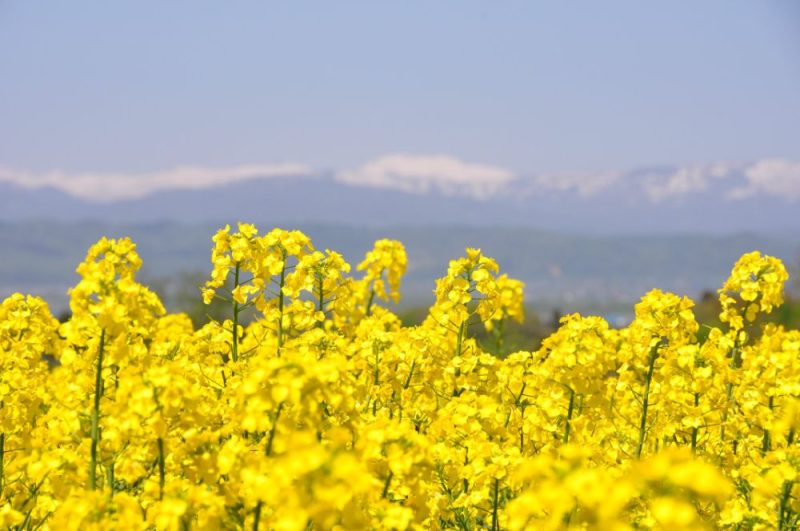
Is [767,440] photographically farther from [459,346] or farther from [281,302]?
[281,302]

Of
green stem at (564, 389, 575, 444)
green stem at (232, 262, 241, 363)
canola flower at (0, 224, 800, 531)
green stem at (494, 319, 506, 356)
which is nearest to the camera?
canola flower at (0, 224, 800, 531)

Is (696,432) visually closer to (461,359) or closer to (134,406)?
(461,359)

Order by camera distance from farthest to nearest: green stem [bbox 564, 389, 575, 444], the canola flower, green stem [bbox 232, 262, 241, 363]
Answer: green stem [bbox 232, 262, 241, 363]
green stem [bbox 564, 389, 575, 444]
the canola flower

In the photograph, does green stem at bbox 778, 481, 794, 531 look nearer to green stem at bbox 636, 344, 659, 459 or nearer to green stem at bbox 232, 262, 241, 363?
green stem at bbox 636, 344, 659, 459

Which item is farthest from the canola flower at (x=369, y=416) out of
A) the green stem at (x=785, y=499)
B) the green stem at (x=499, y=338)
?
the green stem at (x=499, y=338)

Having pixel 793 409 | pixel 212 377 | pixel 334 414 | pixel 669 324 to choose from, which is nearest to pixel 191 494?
pixel 334 414

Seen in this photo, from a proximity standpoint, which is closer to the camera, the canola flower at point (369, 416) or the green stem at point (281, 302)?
the canola flower at point (369, 416)

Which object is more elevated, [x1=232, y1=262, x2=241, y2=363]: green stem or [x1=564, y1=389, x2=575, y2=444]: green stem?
[x1=232, y1=262, x2=241, y2=363]: green stem

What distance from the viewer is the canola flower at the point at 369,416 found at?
4.20 metres

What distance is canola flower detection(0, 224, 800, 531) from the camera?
13.8 feet

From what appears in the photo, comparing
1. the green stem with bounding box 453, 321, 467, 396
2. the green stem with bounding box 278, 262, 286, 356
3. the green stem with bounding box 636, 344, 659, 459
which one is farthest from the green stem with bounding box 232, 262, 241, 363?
the green stem with bounding box 636, 344, 659, 459

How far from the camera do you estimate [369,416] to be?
23.7ft

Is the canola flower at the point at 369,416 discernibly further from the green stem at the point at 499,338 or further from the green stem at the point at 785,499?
the green stem at the point at 499,338

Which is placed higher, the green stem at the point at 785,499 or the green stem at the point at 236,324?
the green stem at the point at 236,324
